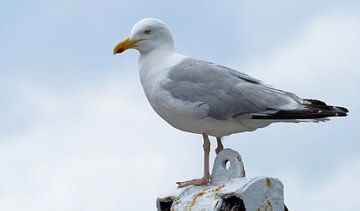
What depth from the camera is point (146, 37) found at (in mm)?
5355

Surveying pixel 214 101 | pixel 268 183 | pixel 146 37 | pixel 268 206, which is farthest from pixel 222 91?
pixel 268 206

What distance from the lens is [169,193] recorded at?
4.54 meters

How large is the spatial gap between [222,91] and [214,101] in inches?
5.0

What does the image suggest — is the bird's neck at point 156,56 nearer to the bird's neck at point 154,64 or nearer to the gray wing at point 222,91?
the bird's neck at point 154,64

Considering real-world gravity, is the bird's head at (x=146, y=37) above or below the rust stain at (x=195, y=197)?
above

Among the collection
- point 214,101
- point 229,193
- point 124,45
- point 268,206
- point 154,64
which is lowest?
point 268,206

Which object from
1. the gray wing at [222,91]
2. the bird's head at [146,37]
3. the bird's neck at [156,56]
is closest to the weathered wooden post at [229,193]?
the gray wing at [222,91]

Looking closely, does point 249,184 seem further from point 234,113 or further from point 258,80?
point 258,80

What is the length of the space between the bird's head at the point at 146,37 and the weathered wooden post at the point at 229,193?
138cm

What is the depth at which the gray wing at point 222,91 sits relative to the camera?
491 cm

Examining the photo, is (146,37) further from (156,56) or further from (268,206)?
(268,206)

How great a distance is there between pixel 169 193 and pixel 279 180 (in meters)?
0.86

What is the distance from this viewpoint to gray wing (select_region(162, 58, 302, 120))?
193 inches

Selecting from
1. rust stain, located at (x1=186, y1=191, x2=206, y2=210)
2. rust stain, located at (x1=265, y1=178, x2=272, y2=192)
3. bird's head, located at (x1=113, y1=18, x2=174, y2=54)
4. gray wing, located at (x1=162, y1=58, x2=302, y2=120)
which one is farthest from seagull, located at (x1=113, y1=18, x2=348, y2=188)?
rust stain, located at (x1=265, y1=178, x2=272, y2=192)
